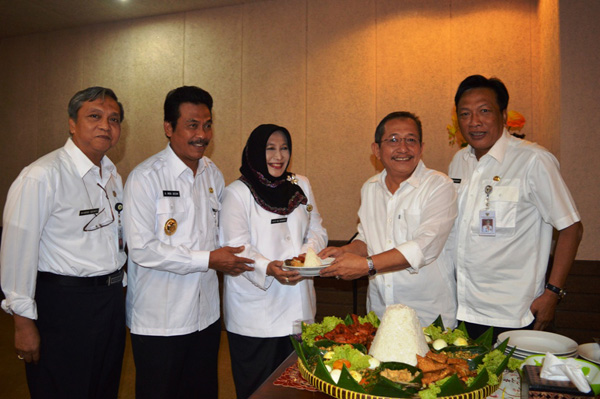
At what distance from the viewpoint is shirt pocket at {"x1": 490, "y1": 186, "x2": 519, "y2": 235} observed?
241 cm

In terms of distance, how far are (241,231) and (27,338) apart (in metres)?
1.17

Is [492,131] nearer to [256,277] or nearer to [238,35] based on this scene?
[256,277]

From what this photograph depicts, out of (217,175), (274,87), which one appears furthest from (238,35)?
(217,175)

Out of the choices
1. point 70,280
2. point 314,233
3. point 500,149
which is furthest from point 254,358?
point 500,149

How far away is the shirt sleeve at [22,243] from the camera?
2.22m

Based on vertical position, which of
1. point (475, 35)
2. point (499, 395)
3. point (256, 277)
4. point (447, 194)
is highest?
point (475, 35)

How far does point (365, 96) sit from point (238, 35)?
7.39ft

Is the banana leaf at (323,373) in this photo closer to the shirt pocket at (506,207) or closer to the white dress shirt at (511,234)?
the white dress shirt at (511,234)

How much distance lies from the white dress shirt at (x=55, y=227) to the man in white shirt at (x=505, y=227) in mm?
1942

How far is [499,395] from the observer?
4.75 feet

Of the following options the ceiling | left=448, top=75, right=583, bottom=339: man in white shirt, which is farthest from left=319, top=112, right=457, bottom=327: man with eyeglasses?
the ceiling

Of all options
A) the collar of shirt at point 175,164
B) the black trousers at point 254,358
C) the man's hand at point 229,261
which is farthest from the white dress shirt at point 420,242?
the collar of shirt at point 175,164

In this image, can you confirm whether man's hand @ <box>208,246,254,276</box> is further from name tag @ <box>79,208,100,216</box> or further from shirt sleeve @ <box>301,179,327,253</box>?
name tag @ <box>79,208,100,216</box>

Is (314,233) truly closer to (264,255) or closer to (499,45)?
(264,255)
